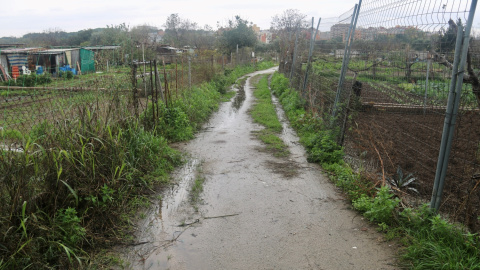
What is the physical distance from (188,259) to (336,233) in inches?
66.1

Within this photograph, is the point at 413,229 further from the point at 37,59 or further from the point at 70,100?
the point at 37,59

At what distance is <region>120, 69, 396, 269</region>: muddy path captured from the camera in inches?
137

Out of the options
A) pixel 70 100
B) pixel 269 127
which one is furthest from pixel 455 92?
pixel 269 127

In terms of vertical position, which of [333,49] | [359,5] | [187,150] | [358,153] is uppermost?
[359,5]

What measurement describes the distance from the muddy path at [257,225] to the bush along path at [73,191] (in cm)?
38

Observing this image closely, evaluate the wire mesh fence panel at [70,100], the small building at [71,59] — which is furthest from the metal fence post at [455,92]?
the small building at [71,59]

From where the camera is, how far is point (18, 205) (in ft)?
10.5

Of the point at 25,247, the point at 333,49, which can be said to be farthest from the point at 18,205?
the point at 333,49

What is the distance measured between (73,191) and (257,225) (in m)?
2.05

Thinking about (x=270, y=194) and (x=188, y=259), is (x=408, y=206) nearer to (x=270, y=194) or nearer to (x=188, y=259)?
(x=270, y=194)

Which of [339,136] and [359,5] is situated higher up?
[359,5]

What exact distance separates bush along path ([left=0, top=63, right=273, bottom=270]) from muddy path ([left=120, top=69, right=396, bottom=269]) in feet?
1.26

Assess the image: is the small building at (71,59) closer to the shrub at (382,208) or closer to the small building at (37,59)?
the small building at (37,59)

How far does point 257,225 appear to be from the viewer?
4.21 metres
